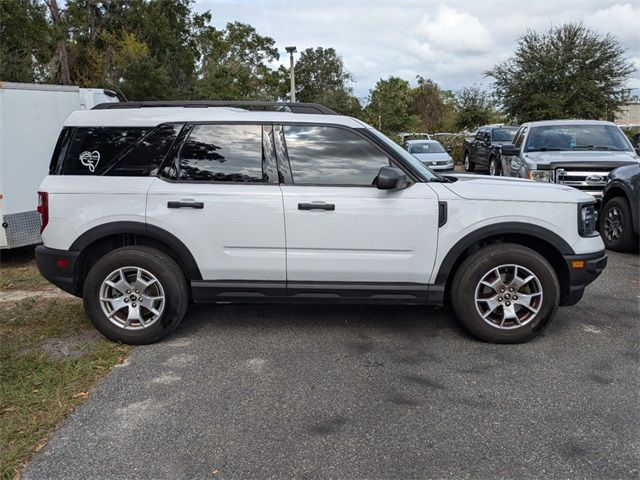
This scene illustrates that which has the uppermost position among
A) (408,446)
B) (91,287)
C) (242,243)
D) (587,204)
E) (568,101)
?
(568,101)

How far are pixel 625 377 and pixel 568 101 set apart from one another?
67.6 ft

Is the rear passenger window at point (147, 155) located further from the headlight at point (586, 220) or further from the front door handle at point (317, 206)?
the headlight at point (586, 220)

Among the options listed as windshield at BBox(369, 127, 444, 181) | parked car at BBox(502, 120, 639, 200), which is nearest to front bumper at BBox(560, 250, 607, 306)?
windshield at BBox(369, 127, 444, 181)

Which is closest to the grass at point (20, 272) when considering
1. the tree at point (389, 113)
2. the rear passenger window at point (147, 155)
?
the rear passenger window at point (147, 155)

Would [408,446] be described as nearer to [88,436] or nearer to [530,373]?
[530,373]

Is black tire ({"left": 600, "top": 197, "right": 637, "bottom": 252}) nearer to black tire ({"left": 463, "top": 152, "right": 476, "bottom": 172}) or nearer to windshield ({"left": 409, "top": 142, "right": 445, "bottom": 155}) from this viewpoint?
windshield ({"left": 409, "top": 142, "right": 445, "bottom": 155})

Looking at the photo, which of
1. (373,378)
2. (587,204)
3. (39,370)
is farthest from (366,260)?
(39,370)

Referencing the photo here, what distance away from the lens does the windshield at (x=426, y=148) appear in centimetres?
1820

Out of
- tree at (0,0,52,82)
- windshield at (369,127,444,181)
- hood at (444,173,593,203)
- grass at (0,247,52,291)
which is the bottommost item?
grass at (0,247,52,291)

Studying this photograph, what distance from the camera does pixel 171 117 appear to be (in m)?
4.43

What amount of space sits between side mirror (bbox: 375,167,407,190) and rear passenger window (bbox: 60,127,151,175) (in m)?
1.96

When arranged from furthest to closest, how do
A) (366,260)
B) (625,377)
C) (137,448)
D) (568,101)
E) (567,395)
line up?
(568,101)
(366,260)
(625,377)
(567,395)
(137,448)

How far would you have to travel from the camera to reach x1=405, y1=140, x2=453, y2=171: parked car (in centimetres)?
1725

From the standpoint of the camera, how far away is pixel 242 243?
4.29m
